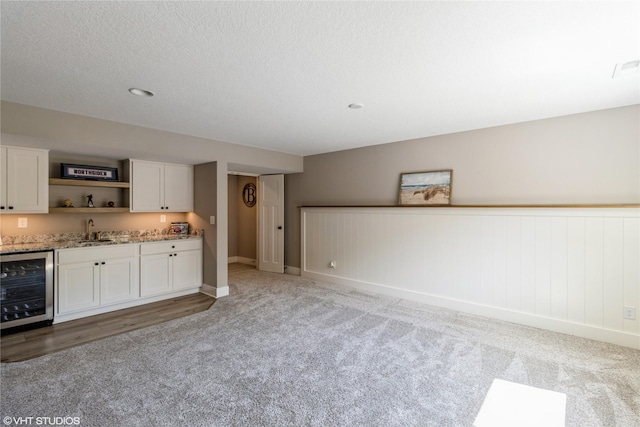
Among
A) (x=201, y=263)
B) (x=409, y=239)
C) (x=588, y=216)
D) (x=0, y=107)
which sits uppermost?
(x=0, y=107)

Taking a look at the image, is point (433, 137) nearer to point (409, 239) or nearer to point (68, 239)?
point (409, 239)

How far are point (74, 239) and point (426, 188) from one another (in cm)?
474

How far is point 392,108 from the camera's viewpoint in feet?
9.83

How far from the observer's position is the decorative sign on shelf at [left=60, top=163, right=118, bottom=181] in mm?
3621

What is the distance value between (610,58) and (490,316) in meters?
2.71

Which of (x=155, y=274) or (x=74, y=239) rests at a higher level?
(x=74, y=239)

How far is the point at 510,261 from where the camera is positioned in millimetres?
3396

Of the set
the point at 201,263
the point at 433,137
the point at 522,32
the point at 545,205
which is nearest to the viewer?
the point at 522,32

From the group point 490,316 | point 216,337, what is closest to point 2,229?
point 216,337

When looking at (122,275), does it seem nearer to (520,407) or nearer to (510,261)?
(520,407)

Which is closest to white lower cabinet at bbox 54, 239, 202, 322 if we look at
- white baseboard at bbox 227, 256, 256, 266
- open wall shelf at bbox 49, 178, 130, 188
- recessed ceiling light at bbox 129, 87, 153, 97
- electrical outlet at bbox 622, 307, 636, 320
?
open wall shelf at bbox 49, 178, 130, 188

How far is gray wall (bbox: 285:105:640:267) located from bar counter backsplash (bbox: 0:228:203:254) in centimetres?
291

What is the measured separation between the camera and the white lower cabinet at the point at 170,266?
401 centimetres

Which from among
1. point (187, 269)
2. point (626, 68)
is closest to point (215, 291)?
point (187, 269)
